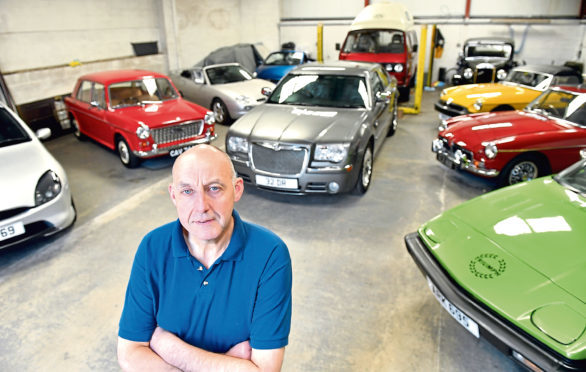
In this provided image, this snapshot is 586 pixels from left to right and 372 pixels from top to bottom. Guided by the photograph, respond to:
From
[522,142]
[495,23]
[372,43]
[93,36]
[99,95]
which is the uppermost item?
[495,23]

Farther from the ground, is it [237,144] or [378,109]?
[378,109]

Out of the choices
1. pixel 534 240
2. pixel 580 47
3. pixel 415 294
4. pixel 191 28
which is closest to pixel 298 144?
pixel 415 294

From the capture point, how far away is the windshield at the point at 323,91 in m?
5.23

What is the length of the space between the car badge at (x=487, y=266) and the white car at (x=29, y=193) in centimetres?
364

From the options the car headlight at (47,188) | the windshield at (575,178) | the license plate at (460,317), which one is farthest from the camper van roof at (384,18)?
the license plate at (460,317)

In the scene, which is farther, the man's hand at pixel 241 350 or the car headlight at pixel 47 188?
the car headlight at pixel 47 188

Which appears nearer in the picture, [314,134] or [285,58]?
[314,134]

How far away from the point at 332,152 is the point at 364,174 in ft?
2.48

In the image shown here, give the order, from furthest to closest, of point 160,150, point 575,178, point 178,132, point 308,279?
point 178,132
point 160,150
point 308,279
point 575,178

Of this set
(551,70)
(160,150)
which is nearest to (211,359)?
(160,150)

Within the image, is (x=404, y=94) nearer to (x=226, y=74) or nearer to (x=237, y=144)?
(x=226, y=74)

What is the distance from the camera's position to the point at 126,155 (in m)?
5.93

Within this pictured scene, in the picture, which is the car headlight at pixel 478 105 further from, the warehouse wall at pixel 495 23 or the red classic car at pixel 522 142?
the warehouse wall at pixel 495 23

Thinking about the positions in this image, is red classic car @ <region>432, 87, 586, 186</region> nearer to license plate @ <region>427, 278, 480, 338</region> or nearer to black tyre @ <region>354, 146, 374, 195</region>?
black tyre @ <region>354, 146, 374, 195</region>
